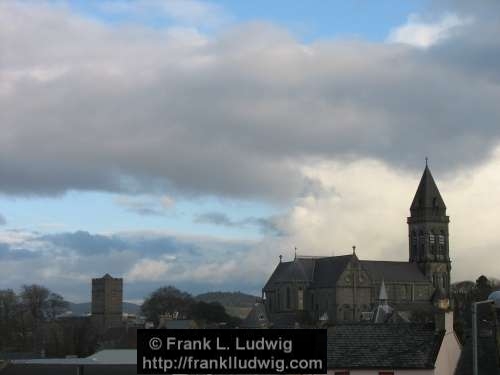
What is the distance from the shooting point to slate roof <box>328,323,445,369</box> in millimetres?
55844

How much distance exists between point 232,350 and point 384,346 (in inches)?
1308

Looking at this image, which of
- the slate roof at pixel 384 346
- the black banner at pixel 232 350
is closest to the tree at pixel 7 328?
the slate roof at pixel 384 346

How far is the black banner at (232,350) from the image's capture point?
2523cm

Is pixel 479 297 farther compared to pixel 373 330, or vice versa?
pixel 479 297

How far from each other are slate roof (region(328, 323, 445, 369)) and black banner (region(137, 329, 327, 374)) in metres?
31.2

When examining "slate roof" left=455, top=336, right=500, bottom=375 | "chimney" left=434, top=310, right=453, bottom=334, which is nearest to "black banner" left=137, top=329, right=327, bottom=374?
"slate roof" left=455, top=336, right=500, bottom=375

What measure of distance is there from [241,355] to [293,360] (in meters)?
1.35

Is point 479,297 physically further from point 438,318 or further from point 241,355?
point 241,355

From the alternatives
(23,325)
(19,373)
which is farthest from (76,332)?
(19,373)

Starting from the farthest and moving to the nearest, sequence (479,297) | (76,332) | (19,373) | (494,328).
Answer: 1. (76,332)
2. (479,297)
3. (19,373)
4. (494,328)

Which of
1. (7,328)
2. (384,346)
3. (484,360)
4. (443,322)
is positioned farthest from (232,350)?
(7,328)

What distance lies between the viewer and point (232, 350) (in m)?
25.3

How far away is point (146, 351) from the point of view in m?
25.5

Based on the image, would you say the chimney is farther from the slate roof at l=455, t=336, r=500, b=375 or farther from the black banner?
the black banner
